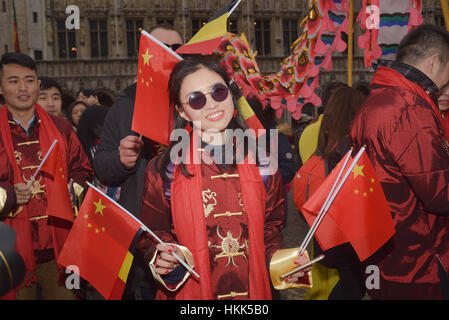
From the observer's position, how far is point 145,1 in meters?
20.3

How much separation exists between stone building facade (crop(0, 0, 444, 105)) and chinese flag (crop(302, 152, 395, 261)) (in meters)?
18.3

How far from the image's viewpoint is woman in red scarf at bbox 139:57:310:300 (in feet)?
6.12

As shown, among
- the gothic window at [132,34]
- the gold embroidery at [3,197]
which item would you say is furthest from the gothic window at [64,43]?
the gold embroidery at [3,197]

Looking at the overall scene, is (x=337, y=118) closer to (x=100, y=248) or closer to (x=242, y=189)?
(x=242, y=189)

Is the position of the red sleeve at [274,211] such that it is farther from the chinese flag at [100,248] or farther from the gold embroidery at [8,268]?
the gold embroidery at [8,268]

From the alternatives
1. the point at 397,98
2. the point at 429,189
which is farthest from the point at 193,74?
the point at 429,189

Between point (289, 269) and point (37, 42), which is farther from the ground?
point (37, 42)

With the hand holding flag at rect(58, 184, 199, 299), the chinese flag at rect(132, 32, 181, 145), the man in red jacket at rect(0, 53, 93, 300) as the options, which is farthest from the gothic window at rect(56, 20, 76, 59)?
the hand holding flag at rect(58, 184, 199, 299)

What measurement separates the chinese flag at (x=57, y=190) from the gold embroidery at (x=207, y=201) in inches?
43.3

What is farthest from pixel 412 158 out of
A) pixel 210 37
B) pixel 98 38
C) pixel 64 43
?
pixel 64 43

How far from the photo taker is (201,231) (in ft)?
6.09

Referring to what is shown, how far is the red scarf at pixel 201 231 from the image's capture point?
1846 mm
